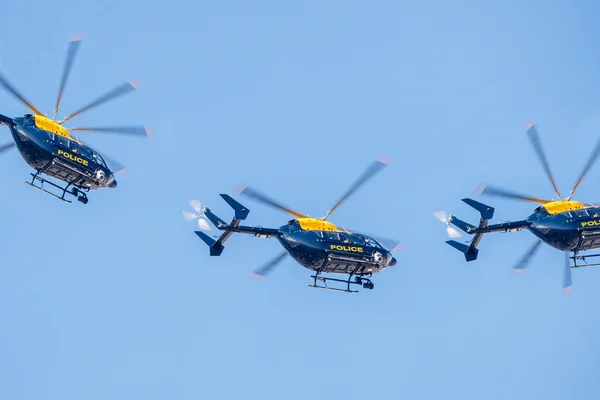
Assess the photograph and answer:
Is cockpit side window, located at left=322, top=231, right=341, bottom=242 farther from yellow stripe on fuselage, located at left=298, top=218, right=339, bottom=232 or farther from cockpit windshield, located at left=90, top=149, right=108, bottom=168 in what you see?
cockpit windshield, located at left=90, top=149, right=108, bottom=168

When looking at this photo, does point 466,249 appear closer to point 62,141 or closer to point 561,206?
point 561,206

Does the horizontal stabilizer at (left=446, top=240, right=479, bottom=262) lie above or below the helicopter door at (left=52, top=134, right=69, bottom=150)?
below

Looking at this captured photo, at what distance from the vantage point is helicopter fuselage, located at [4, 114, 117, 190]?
4800 centimetres

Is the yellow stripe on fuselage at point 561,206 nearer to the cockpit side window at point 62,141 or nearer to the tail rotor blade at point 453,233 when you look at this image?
the tail rotor blade at point 453,233

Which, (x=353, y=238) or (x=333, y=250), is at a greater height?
(x=353, y=238)

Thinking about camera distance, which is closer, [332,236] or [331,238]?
[331,238]

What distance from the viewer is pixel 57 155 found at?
4834 cm

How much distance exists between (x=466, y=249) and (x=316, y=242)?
267 inches

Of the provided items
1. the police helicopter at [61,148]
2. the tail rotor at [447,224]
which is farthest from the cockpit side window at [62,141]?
the tail rotor at [447,224]

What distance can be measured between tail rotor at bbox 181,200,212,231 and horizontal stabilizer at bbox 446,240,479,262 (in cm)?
937

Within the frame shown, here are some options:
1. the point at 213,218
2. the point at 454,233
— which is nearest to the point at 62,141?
the point at 213,218

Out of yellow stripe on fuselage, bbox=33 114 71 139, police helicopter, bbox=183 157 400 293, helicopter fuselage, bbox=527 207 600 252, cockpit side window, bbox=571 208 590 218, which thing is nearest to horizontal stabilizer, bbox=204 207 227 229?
police helicopter, bbox=183 157 400 293

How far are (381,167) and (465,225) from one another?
378 cm

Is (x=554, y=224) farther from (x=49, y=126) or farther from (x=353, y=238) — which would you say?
(x=49, y=126)
